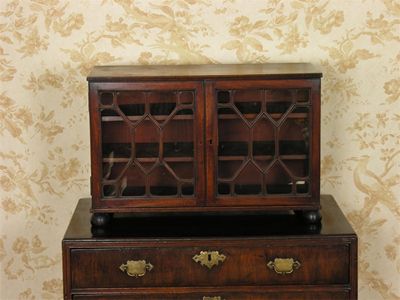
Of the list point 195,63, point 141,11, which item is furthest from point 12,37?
point 195,63

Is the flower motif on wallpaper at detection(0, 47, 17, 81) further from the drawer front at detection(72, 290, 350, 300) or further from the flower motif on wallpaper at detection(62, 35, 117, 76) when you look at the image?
the drawer front at detection(72, 290, 350, 300)

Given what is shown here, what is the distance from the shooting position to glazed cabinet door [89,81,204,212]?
97.4 inches

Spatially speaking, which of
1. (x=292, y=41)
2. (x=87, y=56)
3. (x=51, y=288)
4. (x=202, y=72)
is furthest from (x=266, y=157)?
(x=51, y=288)

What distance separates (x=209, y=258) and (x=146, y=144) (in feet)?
1.23

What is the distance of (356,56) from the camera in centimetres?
278

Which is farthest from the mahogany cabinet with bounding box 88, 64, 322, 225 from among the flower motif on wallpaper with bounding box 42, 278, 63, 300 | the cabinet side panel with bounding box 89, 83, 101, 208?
the flower motif on wallpaper with bounding box 42, 278, 63, 300

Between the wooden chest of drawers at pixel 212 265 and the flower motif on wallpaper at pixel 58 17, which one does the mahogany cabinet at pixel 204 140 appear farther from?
the flower motif on wallpaper at pixel 58 17

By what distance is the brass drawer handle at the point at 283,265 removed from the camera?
8.10 ft

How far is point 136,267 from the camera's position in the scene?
2469mm

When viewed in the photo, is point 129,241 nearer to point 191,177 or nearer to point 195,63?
point 191,177

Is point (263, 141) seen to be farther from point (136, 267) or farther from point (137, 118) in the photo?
point (136, 267)

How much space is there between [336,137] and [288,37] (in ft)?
1.19

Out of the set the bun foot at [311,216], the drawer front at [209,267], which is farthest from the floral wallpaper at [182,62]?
the drawer front at [209,267]

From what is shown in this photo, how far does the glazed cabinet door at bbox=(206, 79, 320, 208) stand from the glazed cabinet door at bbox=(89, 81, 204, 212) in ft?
0.15
